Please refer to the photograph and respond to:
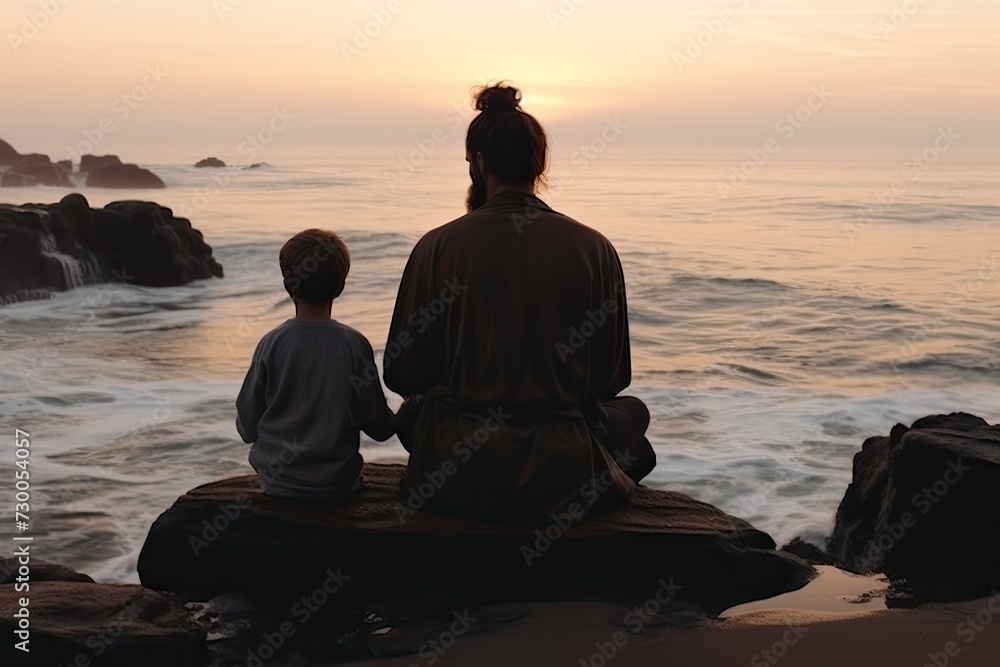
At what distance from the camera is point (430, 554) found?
12.1 ft

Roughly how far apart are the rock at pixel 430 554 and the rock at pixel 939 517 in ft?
2.84

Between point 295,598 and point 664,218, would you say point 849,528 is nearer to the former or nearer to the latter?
point 295,598

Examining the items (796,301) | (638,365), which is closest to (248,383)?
(638,365)

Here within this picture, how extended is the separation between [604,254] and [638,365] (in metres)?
8.27

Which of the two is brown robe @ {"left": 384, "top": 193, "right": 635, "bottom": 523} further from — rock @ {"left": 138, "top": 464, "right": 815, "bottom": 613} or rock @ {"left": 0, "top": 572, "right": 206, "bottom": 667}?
rock @ {"left": 0, "top": 572, "right": 206, "bottom": 667}

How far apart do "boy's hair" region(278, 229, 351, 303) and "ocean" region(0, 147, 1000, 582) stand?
7.73ft

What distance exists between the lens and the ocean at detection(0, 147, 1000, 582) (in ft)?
22.9

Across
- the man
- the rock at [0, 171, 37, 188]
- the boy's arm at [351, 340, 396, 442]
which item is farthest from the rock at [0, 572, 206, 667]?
the rock at [0, 171, 37, 188]

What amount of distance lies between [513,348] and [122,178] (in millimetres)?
46580

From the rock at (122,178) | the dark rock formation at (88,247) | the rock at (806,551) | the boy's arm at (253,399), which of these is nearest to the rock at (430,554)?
the boy's arm at (253,399)

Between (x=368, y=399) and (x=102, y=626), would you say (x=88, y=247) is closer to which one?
(x=368, y=399)

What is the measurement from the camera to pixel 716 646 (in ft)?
10.9

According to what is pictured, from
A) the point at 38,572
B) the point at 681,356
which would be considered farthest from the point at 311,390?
the point at 681,356

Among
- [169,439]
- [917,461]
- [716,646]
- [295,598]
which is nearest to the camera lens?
[716,646]
